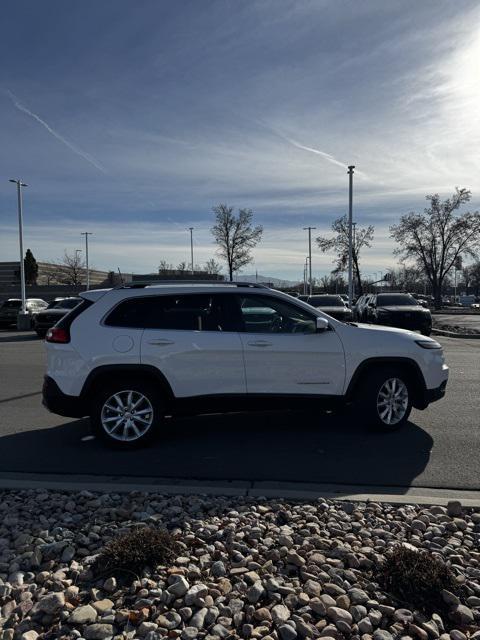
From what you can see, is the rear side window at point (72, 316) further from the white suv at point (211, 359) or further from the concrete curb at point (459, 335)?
the concrete curb at point (459, 335)

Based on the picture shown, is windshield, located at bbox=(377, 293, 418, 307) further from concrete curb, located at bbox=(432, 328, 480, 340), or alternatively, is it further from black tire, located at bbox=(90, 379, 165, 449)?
black tire, located at bbox=(90, 379, 165, 449)

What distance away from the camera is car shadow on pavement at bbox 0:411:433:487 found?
497 centimetres

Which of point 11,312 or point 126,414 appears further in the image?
point 11,312

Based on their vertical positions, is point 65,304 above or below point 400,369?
above

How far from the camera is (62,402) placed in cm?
568

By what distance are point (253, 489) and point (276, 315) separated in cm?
227

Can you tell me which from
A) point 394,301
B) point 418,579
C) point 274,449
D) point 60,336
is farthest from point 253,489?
point 394,301

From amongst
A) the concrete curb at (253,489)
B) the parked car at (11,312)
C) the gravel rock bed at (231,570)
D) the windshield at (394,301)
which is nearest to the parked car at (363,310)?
the windshield at (394,301)

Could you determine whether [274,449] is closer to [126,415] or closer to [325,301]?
[126,415]

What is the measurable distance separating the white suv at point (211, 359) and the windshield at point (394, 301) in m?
15.7

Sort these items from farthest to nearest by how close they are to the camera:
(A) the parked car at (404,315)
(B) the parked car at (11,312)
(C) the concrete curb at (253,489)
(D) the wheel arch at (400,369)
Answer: (B) the parked car at (11,312)
(A) the parked car at (404,315)
(D) the wheel arch at (400,369)
(C) the concrete curb at (253,489)

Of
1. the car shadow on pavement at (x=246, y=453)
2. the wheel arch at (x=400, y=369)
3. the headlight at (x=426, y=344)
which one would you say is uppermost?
the headlight at (x=426, y=344)

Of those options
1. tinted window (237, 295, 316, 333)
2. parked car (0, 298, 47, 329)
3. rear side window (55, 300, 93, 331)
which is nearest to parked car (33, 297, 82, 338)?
parked car (0, 298, 47, 329)

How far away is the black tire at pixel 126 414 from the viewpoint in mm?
5660
